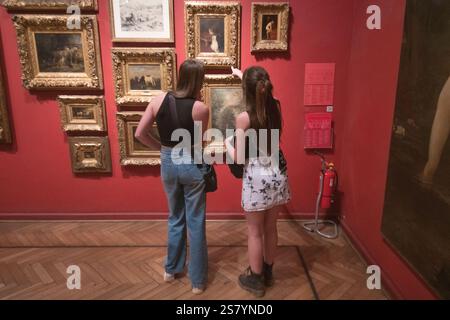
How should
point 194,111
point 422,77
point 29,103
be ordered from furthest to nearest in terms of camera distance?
point 29,103 < point 194,111 < point 422,77

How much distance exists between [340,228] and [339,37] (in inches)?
76.7

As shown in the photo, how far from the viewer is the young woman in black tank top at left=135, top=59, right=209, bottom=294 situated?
7.13ft

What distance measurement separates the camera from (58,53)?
3.28 meters

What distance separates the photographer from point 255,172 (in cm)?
223

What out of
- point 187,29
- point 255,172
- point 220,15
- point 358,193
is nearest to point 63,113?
point 187,29

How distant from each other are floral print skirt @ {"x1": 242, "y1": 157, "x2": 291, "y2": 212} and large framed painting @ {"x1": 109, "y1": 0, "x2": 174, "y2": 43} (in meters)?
1.73

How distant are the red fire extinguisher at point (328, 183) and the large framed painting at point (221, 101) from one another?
3.44ft

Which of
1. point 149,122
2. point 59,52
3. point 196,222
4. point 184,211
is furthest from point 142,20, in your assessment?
point 196,222

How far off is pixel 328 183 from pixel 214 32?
1861mm

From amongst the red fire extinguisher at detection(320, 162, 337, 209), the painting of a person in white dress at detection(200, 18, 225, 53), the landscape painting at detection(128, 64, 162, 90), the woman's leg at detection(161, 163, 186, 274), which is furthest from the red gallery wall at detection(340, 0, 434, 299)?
the landscape painting at detection(128, 64, 162, 90)

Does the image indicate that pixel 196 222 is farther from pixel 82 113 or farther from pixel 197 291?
pixel 82 113

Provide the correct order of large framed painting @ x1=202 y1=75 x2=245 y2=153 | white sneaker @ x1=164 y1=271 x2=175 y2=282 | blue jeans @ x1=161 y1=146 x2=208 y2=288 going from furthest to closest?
large framed painting @ x1=202 y1=75 x2=245 y2=153, white sneaker @ x1=164 y1=271 x2=175 y2=282, blue jeans @ x1=161 y1=146 x2=208 y2=288

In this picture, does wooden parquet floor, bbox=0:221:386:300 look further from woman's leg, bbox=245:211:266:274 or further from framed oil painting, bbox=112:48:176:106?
framed oil painting, bbox=112:48:176:106

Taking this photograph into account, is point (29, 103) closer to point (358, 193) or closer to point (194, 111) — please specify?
point (194, 111)
